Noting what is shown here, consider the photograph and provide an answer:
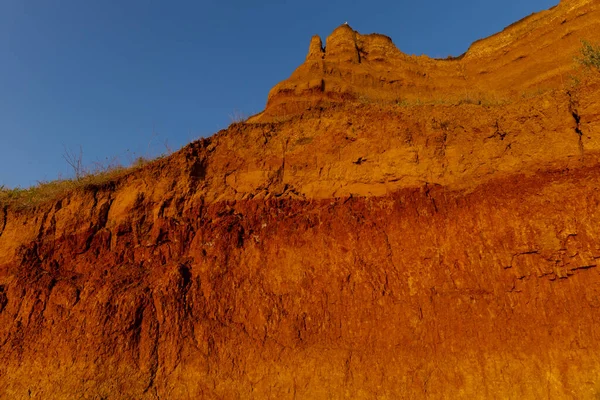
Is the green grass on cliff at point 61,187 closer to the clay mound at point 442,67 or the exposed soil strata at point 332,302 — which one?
the exposed soil strata at point 332,302

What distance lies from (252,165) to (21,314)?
23.7ft

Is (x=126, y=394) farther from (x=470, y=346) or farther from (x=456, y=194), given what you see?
(x=456, y=194)

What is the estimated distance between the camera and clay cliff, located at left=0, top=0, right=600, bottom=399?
7.53m

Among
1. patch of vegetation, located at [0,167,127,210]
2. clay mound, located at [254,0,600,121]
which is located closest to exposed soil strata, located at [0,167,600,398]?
patch of vegetation, located at [0,167,127,210]

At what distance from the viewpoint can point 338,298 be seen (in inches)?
344

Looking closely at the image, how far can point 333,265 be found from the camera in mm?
9117

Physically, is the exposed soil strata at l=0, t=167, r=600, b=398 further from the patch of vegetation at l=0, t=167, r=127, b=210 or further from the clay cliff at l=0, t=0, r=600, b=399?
the patch of vegetation at l=0, t=167, r=127, b=210

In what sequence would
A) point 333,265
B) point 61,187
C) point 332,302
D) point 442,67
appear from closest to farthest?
1. point 332,302
2. point 333,265
3. point 61,187
4. point 442,67

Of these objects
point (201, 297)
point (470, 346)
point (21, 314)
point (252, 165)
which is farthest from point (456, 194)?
point (21, 314)

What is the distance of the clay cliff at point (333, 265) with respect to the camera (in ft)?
24.7

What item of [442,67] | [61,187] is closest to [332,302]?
[61,187]

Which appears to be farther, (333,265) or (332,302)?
(333,265)

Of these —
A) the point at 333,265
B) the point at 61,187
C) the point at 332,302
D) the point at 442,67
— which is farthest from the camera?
the point at 442,67

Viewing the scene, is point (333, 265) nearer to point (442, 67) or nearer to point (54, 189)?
point (54, 189)
